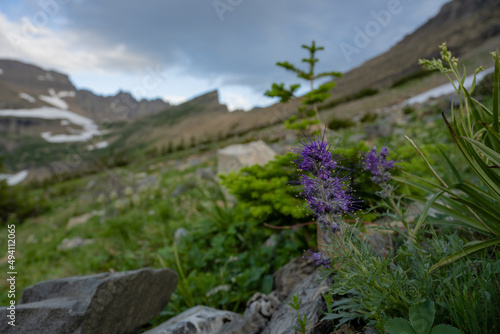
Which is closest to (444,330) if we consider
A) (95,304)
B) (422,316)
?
(422,316)

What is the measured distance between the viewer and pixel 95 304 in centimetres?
232

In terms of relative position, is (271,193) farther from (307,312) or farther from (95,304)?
(95,304)

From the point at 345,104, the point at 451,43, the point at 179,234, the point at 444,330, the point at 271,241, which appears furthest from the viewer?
the point at 451,43

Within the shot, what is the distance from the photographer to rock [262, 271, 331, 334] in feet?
5.86

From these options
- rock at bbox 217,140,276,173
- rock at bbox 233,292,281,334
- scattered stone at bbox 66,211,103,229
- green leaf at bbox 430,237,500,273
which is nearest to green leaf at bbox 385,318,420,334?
green leaf at bbox 430,237,500,273

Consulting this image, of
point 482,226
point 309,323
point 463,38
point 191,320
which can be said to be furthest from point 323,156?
point 463,38

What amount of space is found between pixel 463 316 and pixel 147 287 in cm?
261

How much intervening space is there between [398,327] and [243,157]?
21.9ft

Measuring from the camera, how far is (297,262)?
311 centimetres

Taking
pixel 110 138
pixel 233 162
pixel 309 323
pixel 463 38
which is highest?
pixel 110 138

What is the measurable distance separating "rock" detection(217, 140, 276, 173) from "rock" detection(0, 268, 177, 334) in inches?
185

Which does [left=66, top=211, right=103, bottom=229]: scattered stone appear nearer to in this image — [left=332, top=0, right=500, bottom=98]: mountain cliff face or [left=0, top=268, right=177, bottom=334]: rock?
[left=0, top=268, right=177, bottom=334]: rock

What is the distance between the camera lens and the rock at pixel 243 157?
770 centimetres

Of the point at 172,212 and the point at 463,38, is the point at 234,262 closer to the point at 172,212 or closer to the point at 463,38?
the point at 172,212
